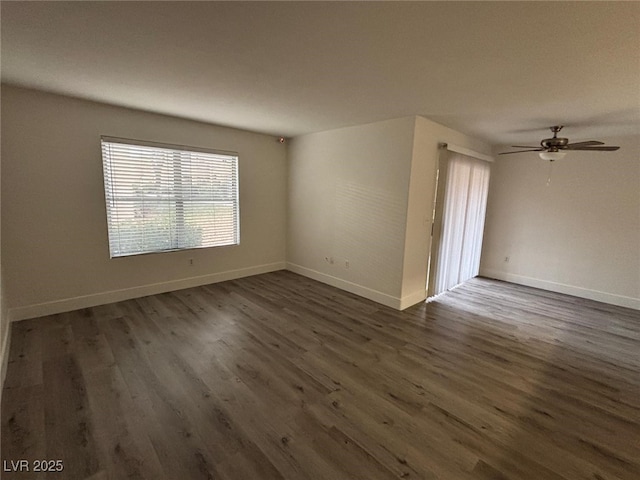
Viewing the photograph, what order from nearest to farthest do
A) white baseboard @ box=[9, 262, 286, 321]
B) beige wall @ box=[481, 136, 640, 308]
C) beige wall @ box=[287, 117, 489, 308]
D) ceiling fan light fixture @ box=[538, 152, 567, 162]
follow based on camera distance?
white baseboard @ box=[9, 262, 286, 321], ceiling fan light fixture @ box=[538, 152, 567, 162], beige wall @ box=[287, 117, 489, 308], beige wall @ box=[481, 136, 640, 308]

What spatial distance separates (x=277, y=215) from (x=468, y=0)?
4.25 metres

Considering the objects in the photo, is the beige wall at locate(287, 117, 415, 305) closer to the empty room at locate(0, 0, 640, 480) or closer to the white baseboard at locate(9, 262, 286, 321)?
the empty room at locate(0, 0, 640, 480)

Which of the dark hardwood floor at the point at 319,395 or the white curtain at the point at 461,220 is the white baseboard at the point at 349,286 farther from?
the white curtain at the point at 461,220

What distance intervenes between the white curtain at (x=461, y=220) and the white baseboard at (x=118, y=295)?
3132 millimetres

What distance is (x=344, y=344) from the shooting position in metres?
2.80

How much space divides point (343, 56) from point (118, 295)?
12.7 ft

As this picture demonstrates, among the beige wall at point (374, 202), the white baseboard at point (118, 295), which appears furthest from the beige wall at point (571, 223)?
the white baseboard at point (118, 295)

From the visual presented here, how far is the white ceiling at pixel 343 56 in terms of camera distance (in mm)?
1494

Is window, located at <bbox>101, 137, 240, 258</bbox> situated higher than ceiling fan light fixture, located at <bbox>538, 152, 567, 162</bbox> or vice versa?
ceiling fan light fixture, located at <bbox>538, 152, 567, 162</bbox>

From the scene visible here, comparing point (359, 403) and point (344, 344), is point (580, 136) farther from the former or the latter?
point (359, 403)

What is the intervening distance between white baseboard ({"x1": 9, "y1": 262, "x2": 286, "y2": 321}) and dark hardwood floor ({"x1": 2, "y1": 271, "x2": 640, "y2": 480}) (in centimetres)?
17

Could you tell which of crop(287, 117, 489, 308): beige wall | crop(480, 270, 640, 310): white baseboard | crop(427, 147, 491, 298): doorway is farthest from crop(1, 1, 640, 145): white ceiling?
crop(480, 270, 640, 310): white baseboard

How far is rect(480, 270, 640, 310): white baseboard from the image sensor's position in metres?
4.10

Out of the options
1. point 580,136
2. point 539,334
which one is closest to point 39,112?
point 539,334
